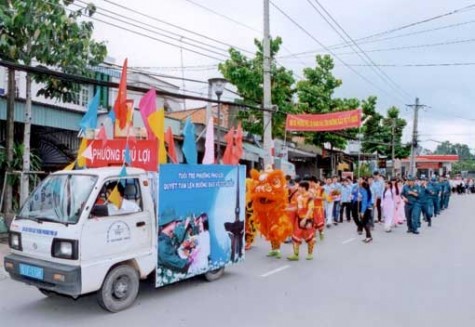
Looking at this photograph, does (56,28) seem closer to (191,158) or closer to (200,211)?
(191,158)

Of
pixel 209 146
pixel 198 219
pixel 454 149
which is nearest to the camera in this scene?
pixel 198 219

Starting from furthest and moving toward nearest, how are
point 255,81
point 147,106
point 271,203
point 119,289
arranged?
point 255,81, point 271,203, point 147,106, point 119,289

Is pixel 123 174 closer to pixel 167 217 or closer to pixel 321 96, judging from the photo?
pixel 167 217

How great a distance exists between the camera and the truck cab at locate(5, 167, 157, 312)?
5.25 m

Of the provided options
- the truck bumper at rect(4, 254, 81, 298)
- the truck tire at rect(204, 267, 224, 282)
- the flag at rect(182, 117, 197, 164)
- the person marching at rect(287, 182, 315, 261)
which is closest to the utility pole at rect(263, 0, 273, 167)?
the person marching at rect(287, 182, 315, 261)

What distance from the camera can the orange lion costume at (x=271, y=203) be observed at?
897 centimetres

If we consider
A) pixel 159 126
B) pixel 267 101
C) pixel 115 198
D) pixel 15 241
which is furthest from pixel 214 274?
pixel 267 101

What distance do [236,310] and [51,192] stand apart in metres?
2.77

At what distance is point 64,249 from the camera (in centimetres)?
527

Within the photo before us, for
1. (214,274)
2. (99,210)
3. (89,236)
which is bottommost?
(214,274)

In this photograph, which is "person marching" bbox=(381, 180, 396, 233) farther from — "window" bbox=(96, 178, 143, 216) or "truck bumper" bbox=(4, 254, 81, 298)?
"truck bumper" bbox=(4, 254, 81, 298)

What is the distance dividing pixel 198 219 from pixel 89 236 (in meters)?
1.83

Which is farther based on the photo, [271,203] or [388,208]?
[388,208]

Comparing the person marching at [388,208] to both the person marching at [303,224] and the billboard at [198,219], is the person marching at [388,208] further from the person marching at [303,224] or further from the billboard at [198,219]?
the billboard at [198,219]
